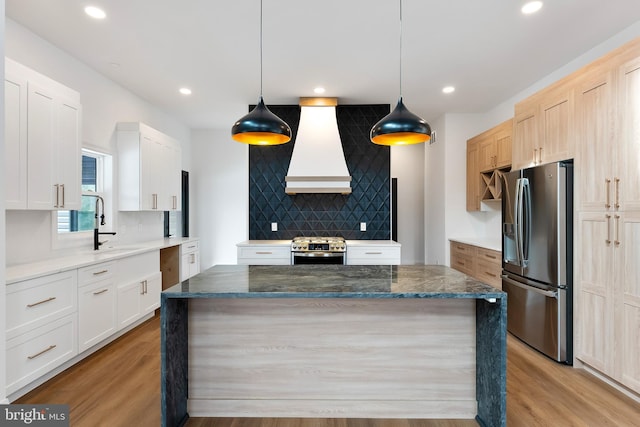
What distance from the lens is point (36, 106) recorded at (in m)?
2.57

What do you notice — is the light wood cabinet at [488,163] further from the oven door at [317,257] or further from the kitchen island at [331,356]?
the kitchen island at [331,356]

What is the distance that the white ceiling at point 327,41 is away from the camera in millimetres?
2617

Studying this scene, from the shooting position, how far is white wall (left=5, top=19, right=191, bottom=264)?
2.77m

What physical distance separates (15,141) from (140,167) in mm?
1708

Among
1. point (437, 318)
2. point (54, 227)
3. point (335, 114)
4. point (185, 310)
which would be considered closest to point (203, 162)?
point (335, 114)

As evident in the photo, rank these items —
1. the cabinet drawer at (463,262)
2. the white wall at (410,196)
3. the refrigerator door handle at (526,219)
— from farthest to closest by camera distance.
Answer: the white wall at (410,196) → the cabinet drawer at (463,262) → the refrigerator door handle at (526,219)

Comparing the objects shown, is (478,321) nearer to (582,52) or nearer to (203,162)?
(582,52)

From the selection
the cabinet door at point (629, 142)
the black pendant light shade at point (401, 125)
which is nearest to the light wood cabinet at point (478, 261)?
the cabinet door at point (629, 142)

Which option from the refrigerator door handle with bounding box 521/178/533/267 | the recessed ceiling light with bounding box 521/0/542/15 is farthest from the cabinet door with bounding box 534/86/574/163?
the recessed ceiling light with bounding box 521/0/542/15

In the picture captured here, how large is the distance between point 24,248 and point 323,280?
2.59 m

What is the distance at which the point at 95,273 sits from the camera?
292cm

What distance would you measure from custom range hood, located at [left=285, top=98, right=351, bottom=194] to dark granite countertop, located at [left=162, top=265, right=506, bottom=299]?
218 centimetres

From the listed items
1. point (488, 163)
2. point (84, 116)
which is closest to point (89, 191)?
point (84, 116)

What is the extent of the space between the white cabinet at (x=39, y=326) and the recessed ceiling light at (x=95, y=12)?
80.9 inches
